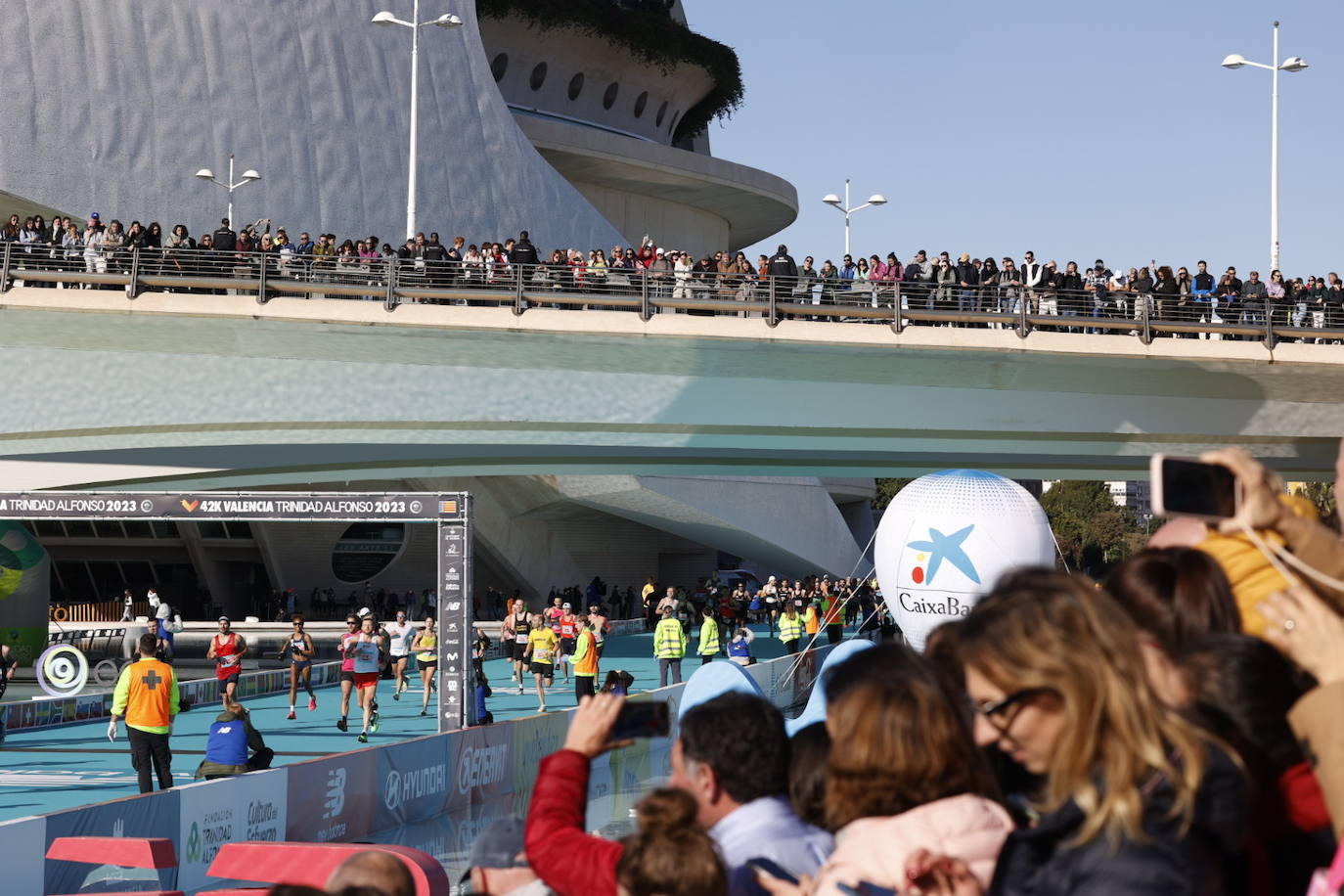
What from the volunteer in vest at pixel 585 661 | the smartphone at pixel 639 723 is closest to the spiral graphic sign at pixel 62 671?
the volunteer in vest at pixel 585 661

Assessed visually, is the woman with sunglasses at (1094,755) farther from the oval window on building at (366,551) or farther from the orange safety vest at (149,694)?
the oval window on building at (366,551)

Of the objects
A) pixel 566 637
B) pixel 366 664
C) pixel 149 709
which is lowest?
pixel 566 637

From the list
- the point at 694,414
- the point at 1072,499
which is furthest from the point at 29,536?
the point at 1072,499

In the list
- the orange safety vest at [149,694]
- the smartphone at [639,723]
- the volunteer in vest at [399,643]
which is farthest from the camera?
the volunteer in vest at [399,643]

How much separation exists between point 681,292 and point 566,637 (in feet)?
25.4

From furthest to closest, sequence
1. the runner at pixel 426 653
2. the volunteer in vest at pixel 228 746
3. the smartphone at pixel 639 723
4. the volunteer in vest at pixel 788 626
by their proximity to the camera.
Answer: the volunteer in vest at pixel 788 626, the runner at pixel 426 653, the volunteer in vest at pixel 228 746, the smartphone at pixel 639 723

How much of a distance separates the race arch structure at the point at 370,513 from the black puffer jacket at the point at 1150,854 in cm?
1429

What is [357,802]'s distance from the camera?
12.8 m

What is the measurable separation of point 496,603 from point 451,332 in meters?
26.1

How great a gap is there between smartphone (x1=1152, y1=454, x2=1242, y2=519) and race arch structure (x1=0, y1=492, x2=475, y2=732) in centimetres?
1393

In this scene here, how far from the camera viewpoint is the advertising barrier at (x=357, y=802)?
960cm

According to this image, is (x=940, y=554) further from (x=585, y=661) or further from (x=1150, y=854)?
(x=1150, y=854)

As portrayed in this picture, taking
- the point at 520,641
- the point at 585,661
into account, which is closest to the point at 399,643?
the point at 520,641

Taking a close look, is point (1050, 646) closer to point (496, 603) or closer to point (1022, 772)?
point (1022, 772)
